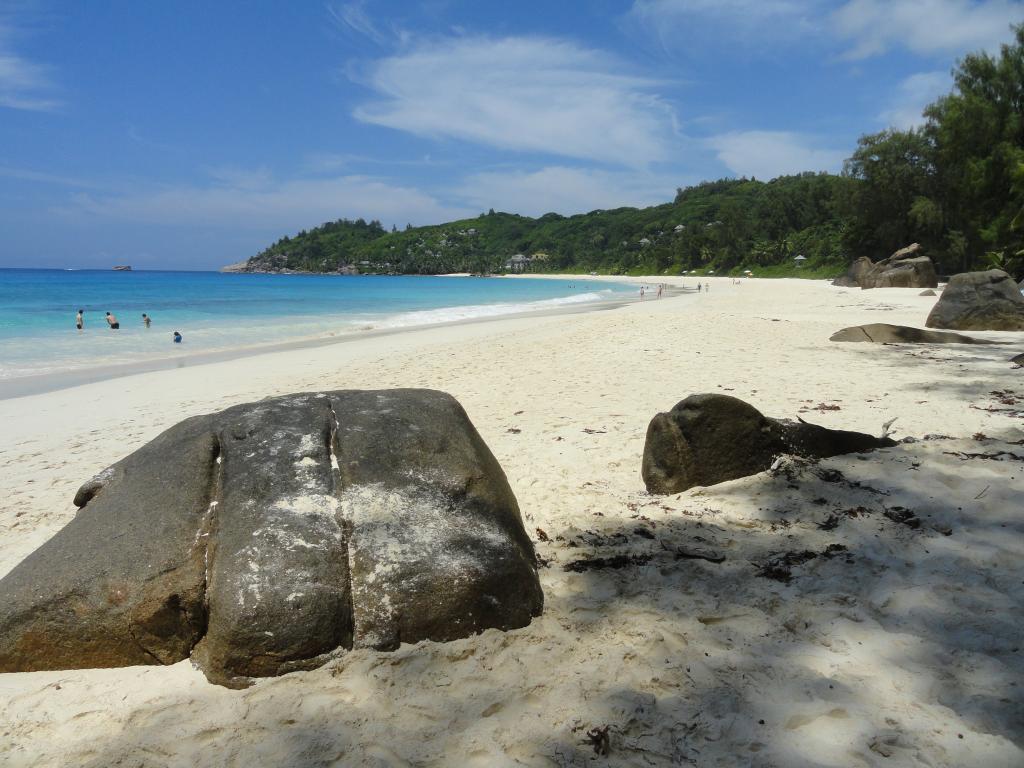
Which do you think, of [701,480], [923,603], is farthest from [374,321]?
[923,603]

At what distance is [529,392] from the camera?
8242mm

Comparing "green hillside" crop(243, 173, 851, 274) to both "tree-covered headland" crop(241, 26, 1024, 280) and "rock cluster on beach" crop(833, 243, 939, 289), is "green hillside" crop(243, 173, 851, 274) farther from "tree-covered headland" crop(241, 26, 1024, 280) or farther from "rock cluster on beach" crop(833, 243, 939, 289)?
"rock cluster on beach" crop(833, 243, 939, 289)

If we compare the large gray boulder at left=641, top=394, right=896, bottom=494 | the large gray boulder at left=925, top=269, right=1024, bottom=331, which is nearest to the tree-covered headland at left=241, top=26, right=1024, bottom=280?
the large gray boulder at left=925, top=269, right=1024, bottom=331

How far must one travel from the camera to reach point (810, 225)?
74250mm

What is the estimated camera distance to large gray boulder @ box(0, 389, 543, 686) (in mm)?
2555

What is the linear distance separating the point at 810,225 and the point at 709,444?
79803 mm

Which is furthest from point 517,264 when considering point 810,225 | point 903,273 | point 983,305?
point 983,305

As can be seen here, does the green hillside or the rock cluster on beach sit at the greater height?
the green hillside

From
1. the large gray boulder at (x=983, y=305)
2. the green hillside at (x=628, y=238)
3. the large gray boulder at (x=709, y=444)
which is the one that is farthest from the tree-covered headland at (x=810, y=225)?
the large gray boulder at (x=709, y=444)

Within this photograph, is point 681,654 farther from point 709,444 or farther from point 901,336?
point 901,336

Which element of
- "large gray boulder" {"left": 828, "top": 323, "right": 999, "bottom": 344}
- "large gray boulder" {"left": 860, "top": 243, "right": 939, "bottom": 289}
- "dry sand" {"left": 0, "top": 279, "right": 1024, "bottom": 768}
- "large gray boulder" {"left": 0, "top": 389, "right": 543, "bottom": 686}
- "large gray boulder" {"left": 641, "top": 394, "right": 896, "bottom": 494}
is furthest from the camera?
"large gray boulder" {"left": 860, "top": 243, "right": 939, "bottom": 289}

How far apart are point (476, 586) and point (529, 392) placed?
18.2ft

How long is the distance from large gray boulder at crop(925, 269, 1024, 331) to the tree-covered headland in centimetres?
1588

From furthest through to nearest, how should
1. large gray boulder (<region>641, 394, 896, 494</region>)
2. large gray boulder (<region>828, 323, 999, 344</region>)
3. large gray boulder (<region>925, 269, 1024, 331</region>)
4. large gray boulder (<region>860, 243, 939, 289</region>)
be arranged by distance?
large gray boulder (<region>860, 243, 939, 289</region>) < large gray boulder (<region>925, 269, 1024, 331</region>) < large gray boulder (<region>828, 323, 999, 344</region>) < large gray boulder (<region>641, 394, 896, 494</region>)
